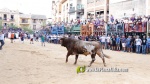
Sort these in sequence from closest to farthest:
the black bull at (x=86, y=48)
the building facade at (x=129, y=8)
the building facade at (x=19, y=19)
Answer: the black bull at (x=86, y=48) → the building facade at (x=129, y=8) → the building facade at (x=19, y=19)

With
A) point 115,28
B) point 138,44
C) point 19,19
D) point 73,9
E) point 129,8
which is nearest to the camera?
point 138,44

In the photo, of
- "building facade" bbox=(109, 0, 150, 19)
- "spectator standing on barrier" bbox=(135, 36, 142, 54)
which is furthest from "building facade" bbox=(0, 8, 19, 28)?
"spectator standing on barrier" bbox=(135, 36, 142, 54)

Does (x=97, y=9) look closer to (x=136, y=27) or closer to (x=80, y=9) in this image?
(x=80, y=9)

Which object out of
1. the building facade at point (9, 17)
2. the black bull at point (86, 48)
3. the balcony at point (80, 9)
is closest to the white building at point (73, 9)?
the balcony at point (80, 9)

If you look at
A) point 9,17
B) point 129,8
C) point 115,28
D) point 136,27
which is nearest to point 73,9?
point 129,8

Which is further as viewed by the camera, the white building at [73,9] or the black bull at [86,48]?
the white building at [73,9]

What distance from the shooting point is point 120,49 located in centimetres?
2491

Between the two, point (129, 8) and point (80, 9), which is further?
point (80, 9)

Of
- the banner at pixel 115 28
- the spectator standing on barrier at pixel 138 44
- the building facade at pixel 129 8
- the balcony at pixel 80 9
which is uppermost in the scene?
the balcony at pixel 80 9

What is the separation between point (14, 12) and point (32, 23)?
7880 millimetres

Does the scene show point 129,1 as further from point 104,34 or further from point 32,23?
point 32,23

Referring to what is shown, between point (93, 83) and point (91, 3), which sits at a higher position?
point (91, 3)

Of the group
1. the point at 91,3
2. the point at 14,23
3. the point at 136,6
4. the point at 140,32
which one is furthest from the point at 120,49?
the point at 14,23

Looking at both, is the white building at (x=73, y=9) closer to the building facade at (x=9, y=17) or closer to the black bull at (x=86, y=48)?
the black bull at (x=86, y=48)
